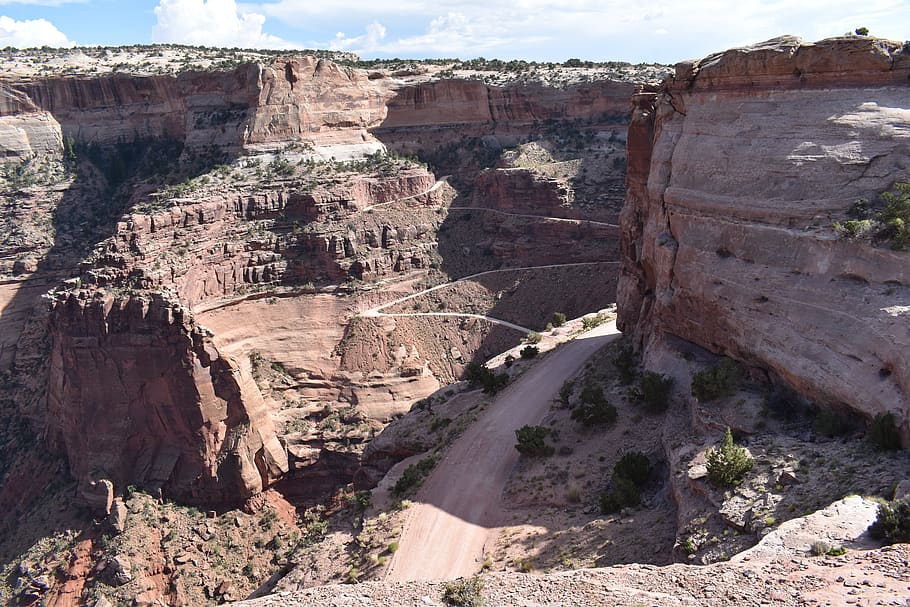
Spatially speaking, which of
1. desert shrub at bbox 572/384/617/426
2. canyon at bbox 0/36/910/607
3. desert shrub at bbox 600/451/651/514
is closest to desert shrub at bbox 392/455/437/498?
canyon at bbox 0/36/910/607

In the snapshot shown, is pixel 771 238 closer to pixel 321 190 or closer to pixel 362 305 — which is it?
pixel 362 305

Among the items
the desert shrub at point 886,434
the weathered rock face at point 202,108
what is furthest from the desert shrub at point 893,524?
the weathered rock face at point 202,108

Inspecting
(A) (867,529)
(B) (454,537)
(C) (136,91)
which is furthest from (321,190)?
(A) (867,529)

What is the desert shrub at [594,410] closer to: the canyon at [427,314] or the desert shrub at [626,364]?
the canyon at [427,314]

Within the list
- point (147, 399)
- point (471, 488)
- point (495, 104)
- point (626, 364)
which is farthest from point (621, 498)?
point (495, 104)

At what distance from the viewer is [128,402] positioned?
131ft

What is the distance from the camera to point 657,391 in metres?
27.4

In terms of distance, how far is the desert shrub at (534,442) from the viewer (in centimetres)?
2888

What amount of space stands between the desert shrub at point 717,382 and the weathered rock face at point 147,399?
87.9 feet

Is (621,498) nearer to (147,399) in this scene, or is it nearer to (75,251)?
(147,399)

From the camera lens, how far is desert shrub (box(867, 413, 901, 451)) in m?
17.8

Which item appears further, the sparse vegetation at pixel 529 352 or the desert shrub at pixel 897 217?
the sparse vegetation at pixel 529 352

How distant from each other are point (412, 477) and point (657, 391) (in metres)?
10.9

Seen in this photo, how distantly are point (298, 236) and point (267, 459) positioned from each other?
17.7 meters
